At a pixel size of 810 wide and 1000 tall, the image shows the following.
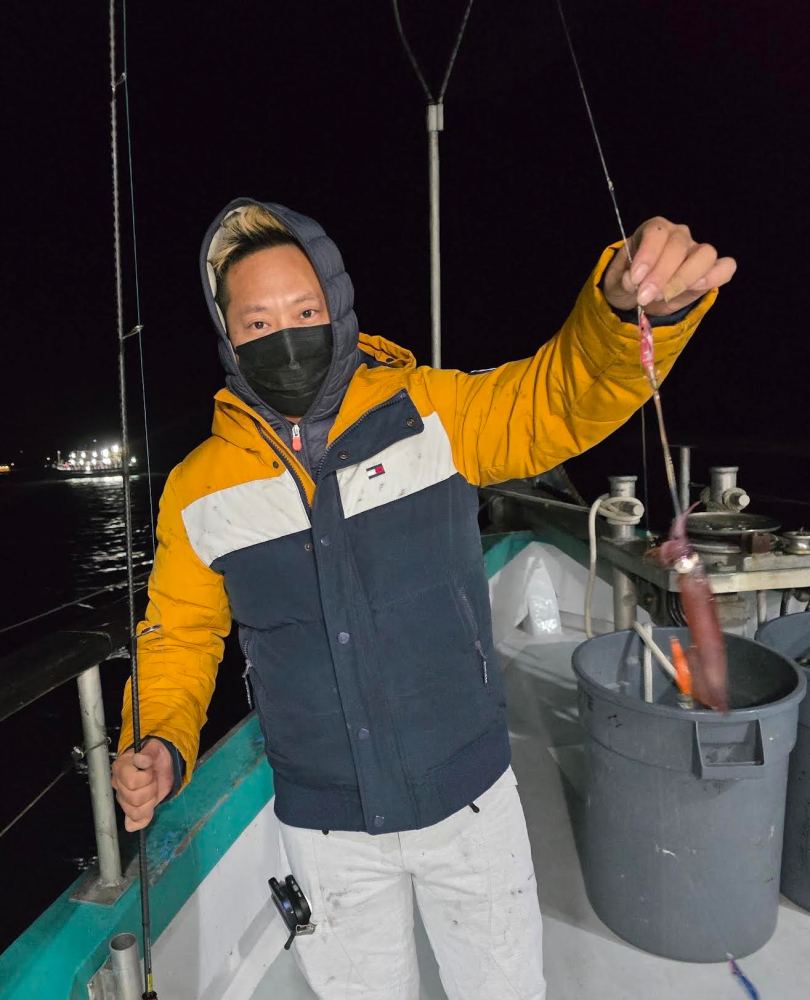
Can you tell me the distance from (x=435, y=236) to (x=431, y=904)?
3204 millimetres

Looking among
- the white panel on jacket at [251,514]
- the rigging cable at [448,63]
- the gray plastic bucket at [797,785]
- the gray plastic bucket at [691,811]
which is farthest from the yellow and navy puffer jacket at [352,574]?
the rigging cable at [448,63]

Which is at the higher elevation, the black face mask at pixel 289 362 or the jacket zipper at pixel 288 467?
the black face mask at pixel 289 362

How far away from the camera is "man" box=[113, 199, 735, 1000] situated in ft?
4.56

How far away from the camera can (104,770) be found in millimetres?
1632

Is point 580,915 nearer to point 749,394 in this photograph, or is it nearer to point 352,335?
point 352,335

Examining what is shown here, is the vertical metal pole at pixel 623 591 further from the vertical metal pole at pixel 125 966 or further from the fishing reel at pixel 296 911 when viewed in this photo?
the vertical metal pole at pixel 125 966

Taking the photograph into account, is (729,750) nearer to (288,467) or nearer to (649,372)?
(649,372)

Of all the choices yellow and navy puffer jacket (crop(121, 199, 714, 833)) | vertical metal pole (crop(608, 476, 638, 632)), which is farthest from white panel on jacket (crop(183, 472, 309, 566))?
vertical metal pole (crop(608, 476, 638, 632))

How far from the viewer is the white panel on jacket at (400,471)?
1.40 m

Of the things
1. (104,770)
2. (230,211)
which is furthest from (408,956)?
(230,211)

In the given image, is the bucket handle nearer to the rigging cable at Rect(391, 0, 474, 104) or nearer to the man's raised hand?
the man's raised hand

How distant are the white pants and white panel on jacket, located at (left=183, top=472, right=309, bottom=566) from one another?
2.19 ft

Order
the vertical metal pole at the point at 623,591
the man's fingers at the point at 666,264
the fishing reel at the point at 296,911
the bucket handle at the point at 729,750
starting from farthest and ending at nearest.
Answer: the vertical metal pole at the point at 623,591
the bucket handle at the point at 729,750
the fishing reel at the point at 296,911
the man's fingers at the point at 666,264

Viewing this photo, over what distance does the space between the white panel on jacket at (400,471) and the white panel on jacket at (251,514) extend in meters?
0.11
